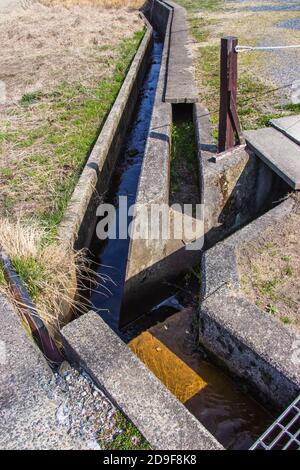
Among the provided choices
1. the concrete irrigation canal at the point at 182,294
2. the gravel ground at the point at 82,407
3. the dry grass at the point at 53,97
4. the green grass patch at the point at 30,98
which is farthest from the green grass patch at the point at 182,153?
the gravel ground at the point at 82,407

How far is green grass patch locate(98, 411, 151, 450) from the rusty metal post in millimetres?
3801

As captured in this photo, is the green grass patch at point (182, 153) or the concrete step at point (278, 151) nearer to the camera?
the concrete step at point (278, 151)

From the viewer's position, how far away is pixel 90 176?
5574 millimetres

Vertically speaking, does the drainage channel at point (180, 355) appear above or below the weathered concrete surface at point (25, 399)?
below

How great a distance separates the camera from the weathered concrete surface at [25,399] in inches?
95.9

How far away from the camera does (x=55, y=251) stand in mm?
4098

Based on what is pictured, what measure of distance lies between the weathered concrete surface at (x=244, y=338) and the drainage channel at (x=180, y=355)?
0.20 metres

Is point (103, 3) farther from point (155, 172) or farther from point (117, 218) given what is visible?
point (155, 172)

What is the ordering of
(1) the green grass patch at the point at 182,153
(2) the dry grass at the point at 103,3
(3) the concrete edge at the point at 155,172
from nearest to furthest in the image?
(3) the concrete edge at the point at 155,172
(1) the green grass patch at the point at 182,153
(2) the dry grass at the point at 103,3

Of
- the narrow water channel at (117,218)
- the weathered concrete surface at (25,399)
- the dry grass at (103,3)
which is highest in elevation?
the dry grass at (103,3)

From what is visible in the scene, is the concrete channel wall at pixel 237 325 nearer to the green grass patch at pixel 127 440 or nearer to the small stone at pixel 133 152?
the green grass patch at pixel 127 440

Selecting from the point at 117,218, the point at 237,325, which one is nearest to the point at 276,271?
the point at 237,325

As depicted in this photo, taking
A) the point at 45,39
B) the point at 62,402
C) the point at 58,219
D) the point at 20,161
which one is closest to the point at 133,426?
the point at 62,402
